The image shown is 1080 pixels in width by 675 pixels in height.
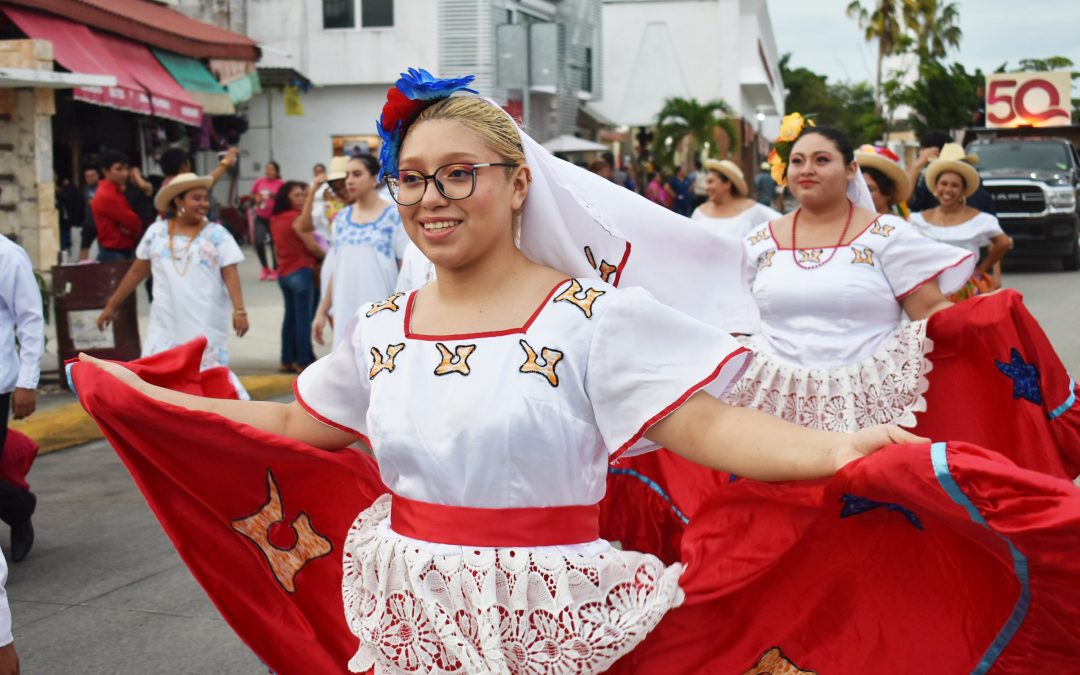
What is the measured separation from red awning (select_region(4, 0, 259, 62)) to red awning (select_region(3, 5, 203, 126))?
0.62 ft

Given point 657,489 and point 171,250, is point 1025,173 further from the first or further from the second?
point 657,489

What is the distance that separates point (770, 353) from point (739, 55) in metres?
48.4

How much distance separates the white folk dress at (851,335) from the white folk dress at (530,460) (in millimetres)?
3050

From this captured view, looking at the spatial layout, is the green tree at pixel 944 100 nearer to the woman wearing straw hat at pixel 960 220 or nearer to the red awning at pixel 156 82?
the red awning at pixel 156 82

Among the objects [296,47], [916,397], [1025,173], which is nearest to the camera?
[916,397]

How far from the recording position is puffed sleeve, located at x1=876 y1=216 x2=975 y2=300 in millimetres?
5895

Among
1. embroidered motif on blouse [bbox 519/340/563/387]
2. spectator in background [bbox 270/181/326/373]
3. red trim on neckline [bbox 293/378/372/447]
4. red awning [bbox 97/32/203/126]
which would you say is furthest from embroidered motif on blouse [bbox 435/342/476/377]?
red awning [bbox 97/32/203/126]

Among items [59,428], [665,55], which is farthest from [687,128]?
[59,428]

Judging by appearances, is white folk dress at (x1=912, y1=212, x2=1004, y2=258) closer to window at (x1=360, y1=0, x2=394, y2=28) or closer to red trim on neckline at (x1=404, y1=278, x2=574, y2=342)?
red trim on neckline at (x1=404, y1=278, x2=574, y2=342)

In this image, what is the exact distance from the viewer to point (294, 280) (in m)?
12.7

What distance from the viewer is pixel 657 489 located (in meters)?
5.18

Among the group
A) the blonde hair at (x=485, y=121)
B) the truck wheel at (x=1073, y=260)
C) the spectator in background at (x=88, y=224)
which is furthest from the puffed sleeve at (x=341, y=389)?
the truck wheel at (x=1073, y=260)

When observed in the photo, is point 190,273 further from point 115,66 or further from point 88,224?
point 115,66

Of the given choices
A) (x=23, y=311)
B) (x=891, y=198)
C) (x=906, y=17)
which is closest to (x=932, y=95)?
(x=906, y=17)
